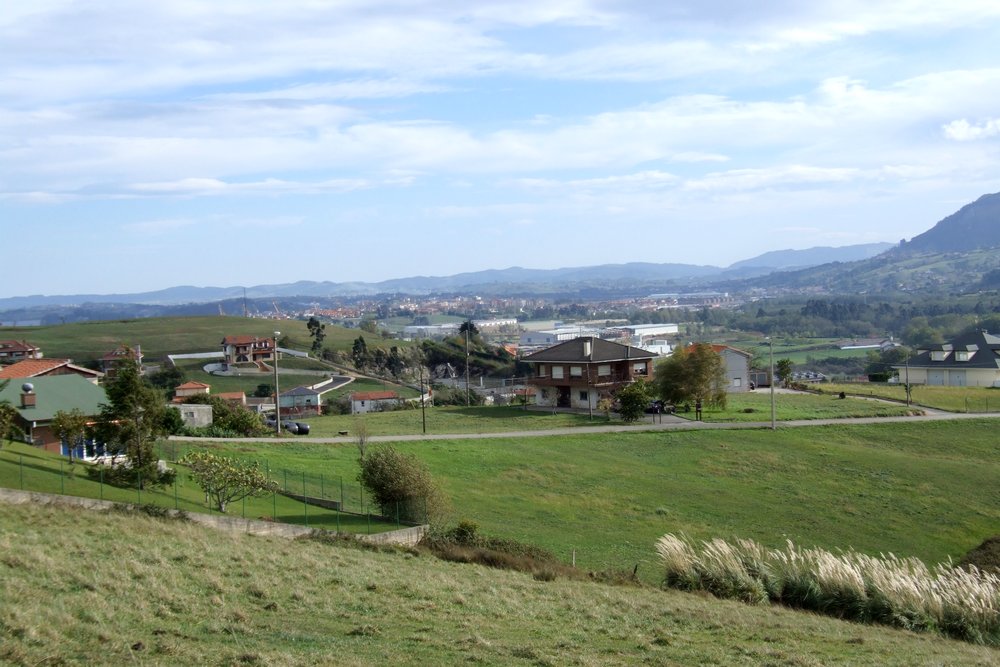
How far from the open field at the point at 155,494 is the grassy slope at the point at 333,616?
4843 millimetres

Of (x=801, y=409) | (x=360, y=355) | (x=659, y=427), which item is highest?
(x=360, y=355)

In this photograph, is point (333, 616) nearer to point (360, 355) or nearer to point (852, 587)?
point (852, 587)

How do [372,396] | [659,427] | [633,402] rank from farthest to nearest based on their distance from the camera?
1. [372,396]
2. [633,402]
3. [659,427]

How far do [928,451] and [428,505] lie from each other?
107 ft

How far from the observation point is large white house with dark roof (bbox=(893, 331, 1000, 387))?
91250mm

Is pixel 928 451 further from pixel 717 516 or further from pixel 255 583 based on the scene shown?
pixel 255 583

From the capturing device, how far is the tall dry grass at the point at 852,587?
20.0 metres

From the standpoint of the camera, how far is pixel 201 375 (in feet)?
355

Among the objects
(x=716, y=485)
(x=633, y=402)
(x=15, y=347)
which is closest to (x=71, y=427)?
(x=716, y=485)

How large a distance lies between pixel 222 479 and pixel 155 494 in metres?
2.29

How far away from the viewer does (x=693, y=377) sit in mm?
62594

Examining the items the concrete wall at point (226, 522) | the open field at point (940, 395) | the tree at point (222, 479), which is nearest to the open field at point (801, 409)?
the open field at point (940, 395)

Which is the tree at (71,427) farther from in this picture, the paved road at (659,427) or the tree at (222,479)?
the paved road at (659,427)

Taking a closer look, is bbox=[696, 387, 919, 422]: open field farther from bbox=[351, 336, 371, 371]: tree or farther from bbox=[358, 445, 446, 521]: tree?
bbox=[351, 336, 371, 371]: tree
